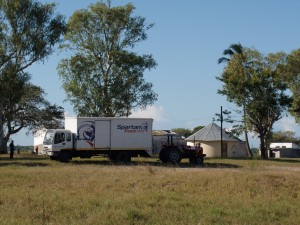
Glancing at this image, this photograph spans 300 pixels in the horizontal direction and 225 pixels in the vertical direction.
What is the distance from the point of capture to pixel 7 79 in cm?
4253

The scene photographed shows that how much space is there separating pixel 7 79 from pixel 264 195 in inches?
1146

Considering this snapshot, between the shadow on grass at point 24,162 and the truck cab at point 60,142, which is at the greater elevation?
the truck cab at point 60,142

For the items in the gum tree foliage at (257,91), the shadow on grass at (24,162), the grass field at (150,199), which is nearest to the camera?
the grass field at (150,199)

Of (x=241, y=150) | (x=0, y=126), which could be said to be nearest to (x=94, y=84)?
(x=0, y=126)

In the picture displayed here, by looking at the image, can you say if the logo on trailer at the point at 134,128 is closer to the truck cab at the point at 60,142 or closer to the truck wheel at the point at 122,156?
the truck wheel at the point at 122,156

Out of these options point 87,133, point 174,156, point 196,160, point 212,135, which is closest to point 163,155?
point 174,156

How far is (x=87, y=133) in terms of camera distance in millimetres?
36719

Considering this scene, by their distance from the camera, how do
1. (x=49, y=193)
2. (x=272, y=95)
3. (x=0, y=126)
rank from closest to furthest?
1. (x=49, y=193)
2. (x=0, y=126)
3. (x=272, y=95)

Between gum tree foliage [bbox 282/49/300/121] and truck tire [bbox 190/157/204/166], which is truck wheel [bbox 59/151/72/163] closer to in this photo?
truck tire [bbox 190/157/204/166]

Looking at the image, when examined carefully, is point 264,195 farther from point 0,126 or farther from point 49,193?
point 0,126

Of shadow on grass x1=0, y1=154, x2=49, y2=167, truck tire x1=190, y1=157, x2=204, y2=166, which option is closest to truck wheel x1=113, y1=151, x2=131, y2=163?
shadow on grass x1=0, y1=154, x2=49, y2=167

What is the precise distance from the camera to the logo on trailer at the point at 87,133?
3659 centimetres

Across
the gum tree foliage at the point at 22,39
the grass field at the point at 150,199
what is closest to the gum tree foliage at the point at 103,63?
the gum tree foliage at the point at 22,39

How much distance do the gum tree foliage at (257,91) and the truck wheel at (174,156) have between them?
20.0 m
